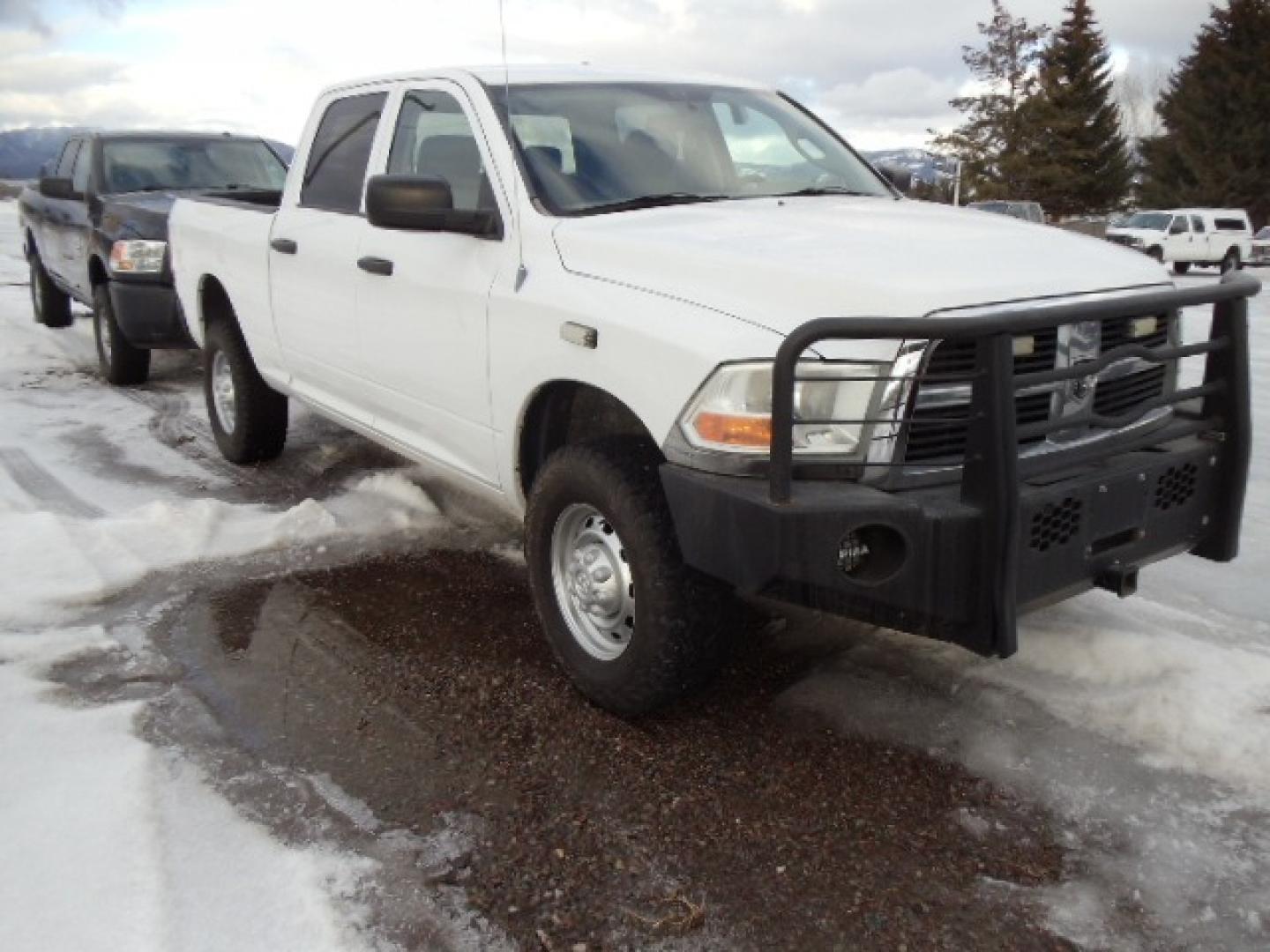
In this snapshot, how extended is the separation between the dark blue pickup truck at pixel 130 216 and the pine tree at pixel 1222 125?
158ft

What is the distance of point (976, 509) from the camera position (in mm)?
2676

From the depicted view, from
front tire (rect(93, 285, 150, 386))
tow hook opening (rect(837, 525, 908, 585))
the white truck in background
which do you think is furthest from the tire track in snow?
the white truck in background

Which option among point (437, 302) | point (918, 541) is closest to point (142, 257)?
point (437, 302)

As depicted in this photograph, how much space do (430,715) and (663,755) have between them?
75cm

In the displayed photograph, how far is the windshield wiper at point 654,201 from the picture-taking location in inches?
149

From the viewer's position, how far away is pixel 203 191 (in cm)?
897

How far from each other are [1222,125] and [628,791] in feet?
179

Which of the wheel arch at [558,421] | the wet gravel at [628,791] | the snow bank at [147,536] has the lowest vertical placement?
the wet gravel at [628,791]

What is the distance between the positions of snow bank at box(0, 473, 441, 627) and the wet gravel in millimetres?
550

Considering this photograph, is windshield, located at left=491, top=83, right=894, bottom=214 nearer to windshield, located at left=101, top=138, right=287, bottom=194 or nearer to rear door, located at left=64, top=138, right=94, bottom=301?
windshield, located at left=101, top=138, right=287, bottom=194

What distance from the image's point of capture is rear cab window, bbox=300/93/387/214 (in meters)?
4.92

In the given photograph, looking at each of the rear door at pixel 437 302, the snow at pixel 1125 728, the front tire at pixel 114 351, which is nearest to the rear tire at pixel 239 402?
the rear door at pixel 437 302

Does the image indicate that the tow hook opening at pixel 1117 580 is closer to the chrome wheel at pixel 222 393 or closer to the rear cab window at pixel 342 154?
the rear cab window at pixel 342 154

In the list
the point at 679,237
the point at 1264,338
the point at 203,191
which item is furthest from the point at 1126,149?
the point at 679,237
